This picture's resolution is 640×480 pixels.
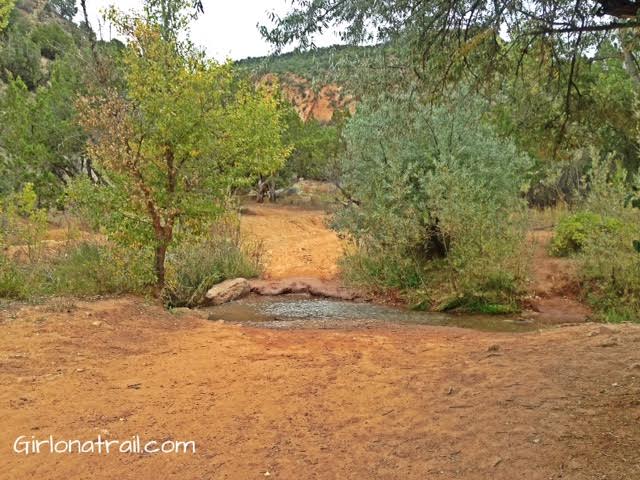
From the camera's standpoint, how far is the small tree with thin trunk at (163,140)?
796 centimetres

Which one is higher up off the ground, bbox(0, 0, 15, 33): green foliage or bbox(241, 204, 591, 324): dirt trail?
bbox(0, 0, 15, 33): green foliage

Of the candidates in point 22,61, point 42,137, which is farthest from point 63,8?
point 42,137

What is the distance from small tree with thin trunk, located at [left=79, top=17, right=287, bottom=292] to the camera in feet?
26.1

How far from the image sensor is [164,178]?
28.0 feet

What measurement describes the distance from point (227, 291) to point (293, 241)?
858 cm

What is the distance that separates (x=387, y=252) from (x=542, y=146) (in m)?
5.67

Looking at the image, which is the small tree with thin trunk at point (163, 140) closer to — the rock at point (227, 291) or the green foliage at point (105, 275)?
the green foliage at point (105, 275)

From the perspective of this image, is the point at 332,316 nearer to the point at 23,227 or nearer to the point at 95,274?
the point at 95,274

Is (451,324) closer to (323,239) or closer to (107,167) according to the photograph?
(107,167)

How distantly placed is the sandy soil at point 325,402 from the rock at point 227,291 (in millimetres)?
4219

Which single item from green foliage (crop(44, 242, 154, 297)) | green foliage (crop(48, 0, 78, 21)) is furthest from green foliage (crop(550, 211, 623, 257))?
green foliage (crop(48, 0, 78, 21))

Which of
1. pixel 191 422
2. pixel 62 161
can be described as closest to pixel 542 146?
pixel 191 422

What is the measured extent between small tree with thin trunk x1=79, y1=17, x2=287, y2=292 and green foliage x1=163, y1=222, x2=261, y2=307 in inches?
50.5

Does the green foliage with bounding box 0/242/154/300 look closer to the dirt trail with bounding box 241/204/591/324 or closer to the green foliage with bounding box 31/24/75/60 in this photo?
the dirt trail with bounding box 241/204/591/324
